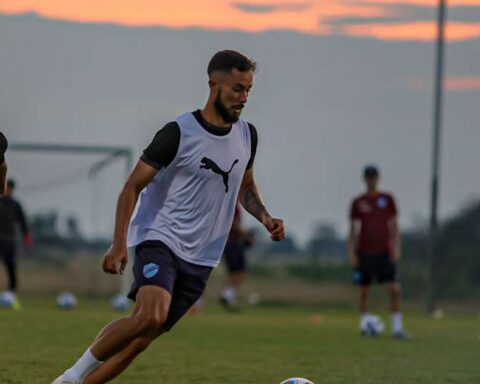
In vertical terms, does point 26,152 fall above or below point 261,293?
above

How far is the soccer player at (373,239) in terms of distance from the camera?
20016 millimetres

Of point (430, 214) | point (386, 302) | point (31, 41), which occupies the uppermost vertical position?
point (31, 41)

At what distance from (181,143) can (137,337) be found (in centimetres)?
121

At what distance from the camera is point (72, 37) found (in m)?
33.9

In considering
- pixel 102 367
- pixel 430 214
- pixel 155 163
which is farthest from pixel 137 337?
pixel 430 214

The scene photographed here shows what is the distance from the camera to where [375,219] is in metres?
20.0

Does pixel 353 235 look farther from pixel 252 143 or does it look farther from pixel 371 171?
pixel 252 143

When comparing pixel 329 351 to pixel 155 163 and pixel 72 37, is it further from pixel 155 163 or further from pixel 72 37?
pixel 72 37

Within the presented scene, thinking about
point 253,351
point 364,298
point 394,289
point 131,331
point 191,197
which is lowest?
point 253,351

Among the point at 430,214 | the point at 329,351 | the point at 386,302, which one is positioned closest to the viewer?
the point at 329,351

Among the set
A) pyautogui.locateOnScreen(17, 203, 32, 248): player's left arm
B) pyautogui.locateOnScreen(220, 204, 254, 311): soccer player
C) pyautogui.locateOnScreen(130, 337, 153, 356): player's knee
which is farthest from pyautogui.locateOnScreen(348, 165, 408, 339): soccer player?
pyautogui.locateOnScreen(130, 337, 153, 356): player's knee

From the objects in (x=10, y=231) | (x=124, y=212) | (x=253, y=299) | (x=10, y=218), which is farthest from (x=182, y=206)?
(x=253, y=299)

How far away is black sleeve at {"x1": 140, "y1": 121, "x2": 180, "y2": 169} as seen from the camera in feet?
28.8

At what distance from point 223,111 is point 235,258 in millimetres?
17293
